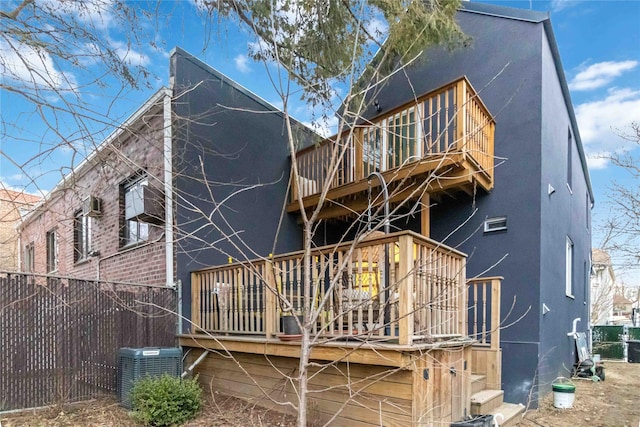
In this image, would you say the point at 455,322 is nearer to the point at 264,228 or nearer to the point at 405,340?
the point at 405,340

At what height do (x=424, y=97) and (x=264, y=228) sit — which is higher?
(x=424, y=97)

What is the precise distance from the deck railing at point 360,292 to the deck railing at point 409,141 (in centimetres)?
143

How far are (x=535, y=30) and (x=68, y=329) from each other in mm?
7835

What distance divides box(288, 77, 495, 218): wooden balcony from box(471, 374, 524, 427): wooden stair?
98.4 inches

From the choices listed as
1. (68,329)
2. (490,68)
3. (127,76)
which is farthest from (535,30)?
(68,329)

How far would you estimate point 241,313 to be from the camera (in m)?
5.12

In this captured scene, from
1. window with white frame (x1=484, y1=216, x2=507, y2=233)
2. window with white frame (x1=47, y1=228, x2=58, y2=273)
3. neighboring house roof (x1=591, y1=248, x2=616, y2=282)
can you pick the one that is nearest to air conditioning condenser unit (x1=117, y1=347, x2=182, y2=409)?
window with white frame (x1=484, y1=216, x2=507, y2=233)

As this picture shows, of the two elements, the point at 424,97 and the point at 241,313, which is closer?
the point at 241,313

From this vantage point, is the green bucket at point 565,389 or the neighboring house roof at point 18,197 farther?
the green bucket at point 565,389

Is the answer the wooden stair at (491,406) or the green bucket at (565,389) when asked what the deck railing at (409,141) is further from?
the green bucket at (565,389)

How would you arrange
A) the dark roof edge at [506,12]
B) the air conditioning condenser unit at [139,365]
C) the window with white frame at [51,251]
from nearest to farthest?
the air conditioning condenser unit at [139,365] < the dark roof edge at [506,12] < the window with white frame at [51,251]

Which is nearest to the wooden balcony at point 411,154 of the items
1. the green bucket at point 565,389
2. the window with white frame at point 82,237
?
the green bucket at point 565,389

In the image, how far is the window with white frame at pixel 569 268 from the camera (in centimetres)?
803

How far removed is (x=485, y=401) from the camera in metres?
4.50
